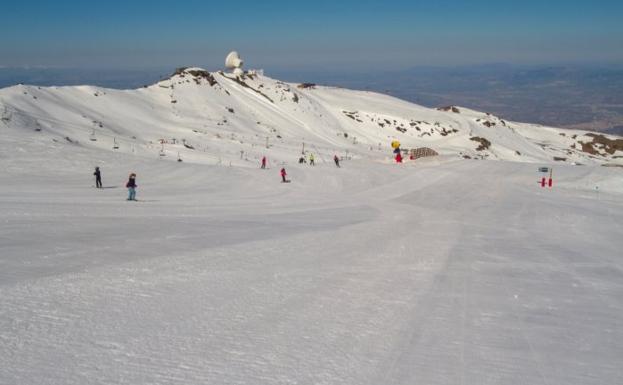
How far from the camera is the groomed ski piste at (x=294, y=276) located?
623 cm

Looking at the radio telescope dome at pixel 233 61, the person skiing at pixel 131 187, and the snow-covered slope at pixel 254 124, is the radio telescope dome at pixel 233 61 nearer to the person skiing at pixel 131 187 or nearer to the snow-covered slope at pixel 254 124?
the snow-covered slope at pixel 254 124

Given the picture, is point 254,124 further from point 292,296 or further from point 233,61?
point 292,296

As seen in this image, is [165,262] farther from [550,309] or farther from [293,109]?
[293,109]

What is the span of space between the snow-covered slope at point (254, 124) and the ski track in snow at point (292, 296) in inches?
749

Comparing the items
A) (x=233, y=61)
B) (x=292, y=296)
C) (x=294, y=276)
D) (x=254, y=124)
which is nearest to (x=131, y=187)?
(x=294, y=276)

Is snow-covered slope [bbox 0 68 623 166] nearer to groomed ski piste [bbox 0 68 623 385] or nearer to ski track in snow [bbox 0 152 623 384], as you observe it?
groomed ski piste [bbox 0 68 623 385]

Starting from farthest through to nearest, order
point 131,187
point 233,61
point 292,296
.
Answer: point 233,61
point 131,187
point 292,296

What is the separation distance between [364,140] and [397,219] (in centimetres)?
4619

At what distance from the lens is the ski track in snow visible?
241 inches

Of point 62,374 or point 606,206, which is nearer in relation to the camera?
point 62,374

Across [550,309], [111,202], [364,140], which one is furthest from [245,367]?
[364,140]

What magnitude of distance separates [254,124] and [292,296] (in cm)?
5123

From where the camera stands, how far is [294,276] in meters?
10.2

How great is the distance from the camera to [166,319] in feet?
24.0
